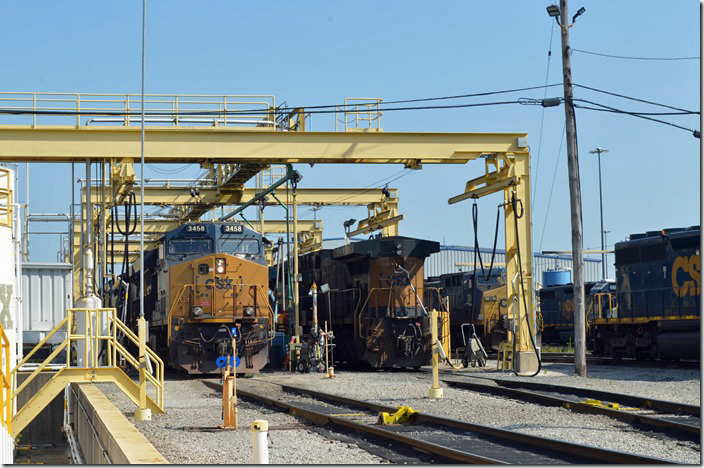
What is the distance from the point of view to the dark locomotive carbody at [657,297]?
82.9ft

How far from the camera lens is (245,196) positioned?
3478cm

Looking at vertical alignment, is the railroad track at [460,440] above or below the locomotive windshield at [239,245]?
below

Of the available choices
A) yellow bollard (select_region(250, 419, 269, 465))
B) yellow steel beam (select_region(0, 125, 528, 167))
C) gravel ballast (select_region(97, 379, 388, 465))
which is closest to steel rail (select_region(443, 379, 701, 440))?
gravel ballast (select_region(97, 379, 388, 465))

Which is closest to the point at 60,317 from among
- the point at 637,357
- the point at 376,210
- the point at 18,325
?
the point at 18,325

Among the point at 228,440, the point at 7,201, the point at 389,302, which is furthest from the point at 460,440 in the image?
the point at 389,302

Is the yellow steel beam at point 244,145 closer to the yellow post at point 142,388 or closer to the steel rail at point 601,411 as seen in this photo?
the steel rail at point 601,411

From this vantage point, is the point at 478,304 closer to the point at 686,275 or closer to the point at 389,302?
the point at 389,302

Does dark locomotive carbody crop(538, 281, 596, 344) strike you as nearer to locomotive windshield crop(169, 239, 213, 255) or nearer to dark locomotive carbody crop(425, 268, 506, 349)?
dark locomotive carbody crop(425, 268, 506, 349)

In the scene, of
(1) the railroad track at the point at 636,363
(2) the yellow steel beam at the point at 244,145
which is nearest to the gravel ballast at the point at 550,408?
(1) the railroad track at the point at 636,363

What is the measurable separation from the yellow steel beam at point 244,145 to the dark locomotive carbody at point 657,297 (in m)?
5.03

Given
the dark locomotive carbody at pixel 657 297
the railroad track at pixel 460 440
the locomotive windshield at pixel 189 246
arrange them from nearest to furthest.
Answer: the railroad track at pixel 460 440 → the locomotive windshield at pixel 189 246 → the dark locomotive carbody at pixel 657 297

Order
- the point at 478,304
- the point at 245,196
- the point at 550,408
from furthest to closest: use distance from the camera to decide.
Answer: the point at 478,304 < the point at 245,196 < the point at 550,408

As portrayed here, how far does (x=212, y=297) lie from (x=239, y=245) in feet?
6.12

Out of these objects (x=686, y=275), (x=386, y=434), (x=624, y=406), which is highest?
(x=686, y=275)
